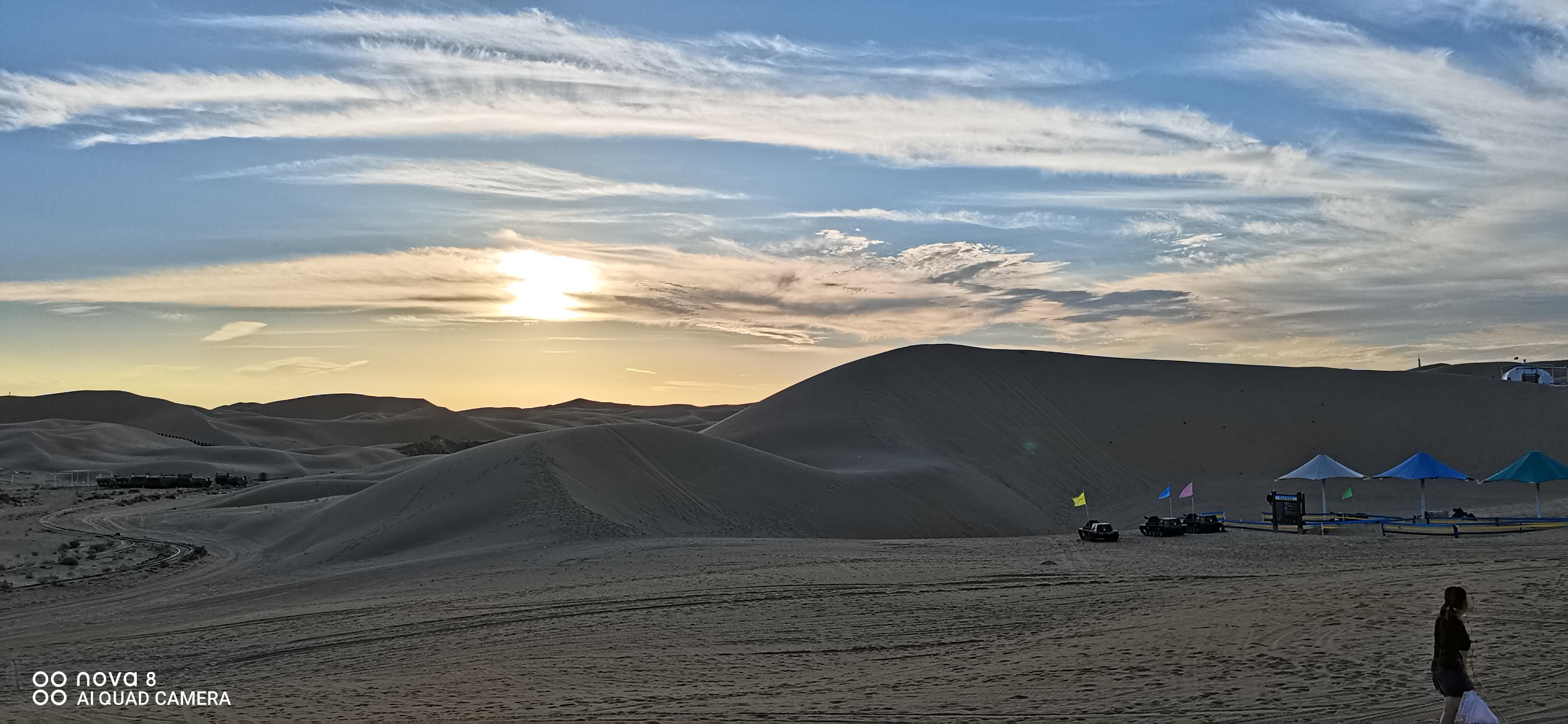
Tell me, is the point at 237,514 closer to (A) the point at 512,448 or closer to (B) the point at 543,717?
(A) the point at 512,448

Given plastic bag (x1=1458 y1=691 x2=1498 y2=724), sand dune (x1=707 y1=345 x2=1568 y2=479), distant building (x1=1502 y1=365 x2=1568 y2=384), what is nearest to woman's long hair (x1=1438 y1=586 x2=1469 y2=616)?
plastic bag (x1=1458 y1=691 x2=1498 y2=724)

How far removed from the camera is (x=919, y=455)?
4719 cm

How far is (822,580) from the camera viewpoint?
19.1 metres

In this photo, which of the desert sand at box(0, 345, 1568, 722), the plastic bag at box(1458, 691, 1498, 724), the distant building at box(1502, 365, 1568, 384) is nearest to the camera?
the plastic bag at box(1458, 691, 1498, 724)

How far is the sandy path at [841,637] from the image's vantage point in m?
10.4

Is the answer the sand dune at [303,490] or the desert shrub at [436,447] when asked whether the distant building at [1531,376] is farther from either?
the desert shrub at [436,447]

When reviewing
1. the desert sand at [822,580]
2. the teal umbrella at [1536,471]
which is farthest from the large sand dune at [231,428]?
the teal umbrella at [1536,471]

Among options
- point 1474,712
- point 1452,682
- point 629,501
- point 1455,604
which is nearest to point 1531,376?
point 629,501

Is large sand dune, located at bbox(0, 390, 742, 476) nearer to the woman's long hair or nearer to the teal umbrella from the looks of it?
the teal umbrella

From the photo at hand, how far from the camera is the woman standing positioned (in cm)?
816

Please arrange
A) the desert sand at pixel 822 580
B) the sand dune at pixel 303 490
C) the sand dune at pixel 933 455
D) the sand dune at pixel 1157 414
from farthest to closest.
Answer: the sand dune at pixel 1157 414 → the sand dune at pixel 303 490 → the sand dune at pixel 933 455 → the desert sand at pixel 822 580

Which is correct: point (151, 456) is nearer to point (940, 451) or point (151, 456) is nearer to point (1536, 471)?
point (940, 451)

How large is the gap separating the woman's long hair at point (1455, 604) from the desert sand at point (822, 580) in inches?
59.1

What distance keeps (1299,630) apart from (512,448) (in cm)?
2552
